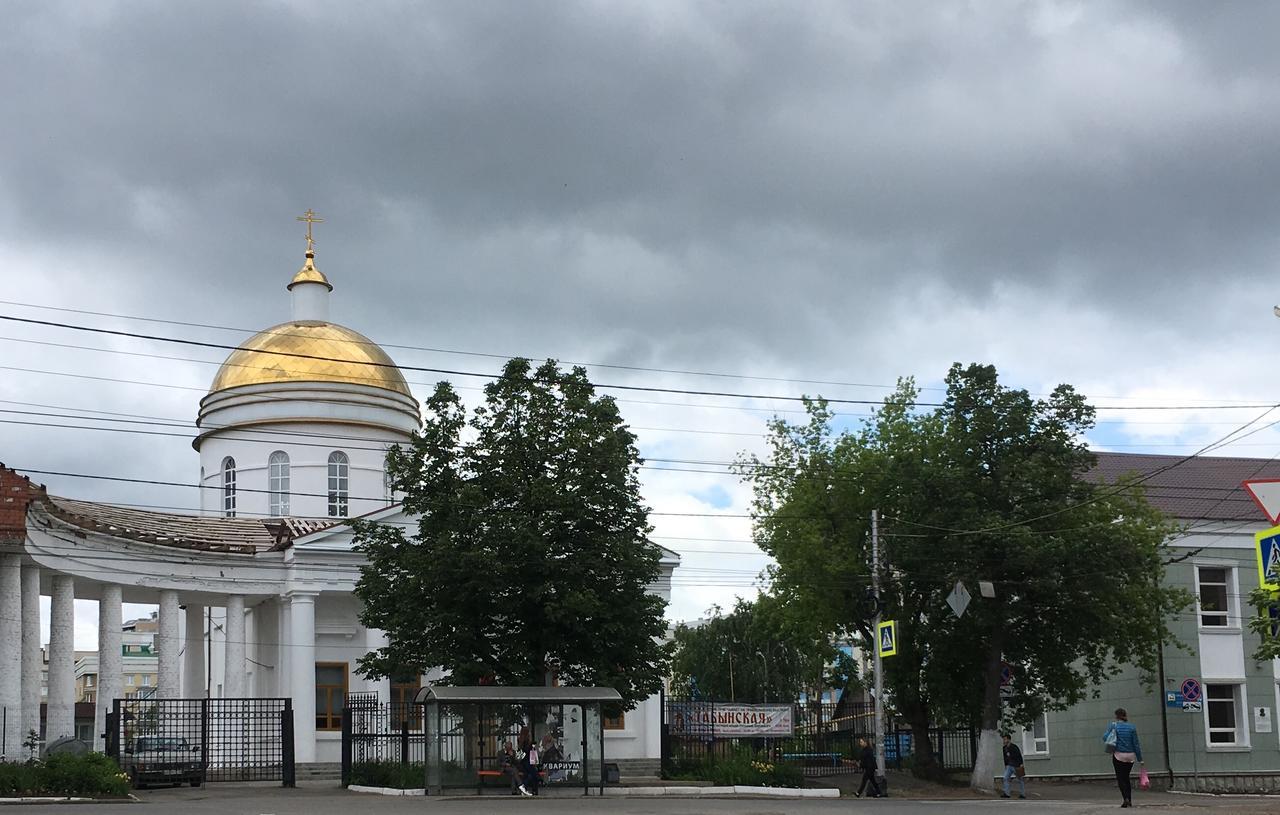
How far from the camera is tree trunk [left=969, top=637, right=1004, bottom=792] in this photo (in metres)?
35.5

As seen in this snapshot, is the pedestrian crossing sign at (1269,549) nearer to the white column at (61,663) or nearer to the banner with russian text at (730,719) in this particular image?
the banner with russian text at (730,719)

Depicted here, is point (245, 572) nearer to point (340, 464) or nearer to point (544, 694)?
point (340, 464)

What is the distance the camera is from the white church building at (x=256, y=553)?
114ft

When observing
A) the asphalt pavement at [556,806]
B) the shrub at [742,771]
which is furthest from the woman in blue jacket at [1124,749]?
the shrub at [742,771]

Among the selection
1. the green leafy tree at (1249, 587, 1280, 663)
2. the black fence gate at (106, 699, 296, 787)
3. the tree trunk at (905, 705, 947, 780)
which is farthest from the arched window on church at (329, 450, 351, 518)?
the green leafy tree at (1249, 587, 1280, 663)

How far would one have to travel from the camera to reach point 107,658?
37.8 metres

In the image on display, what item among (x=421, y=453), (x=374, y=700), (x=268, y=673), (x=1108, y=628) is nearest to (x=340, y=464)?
(x=268, y=673)

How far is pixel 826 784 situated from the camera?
35.4 m

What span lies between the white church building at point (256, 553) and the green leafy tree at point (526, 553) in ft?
9.26

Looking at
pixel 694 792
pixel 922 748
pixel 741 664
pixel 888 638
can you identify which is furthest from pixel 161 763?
pixel 741 664

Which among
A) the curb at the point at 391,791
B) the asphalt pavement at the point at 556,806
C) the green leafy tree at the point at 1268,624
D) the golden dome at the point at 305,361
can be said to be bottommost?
the curb at the point at 391,791

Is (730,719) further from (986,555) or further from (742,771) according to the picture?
(986,555)

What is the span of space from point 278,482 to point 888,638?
2535 cm

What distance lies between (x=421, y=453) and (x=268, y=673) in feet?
60.1
